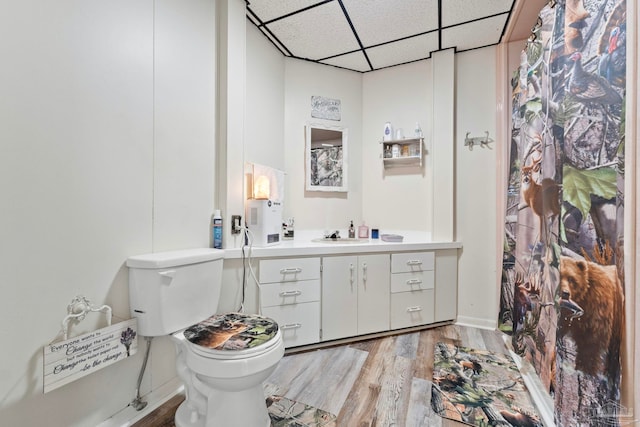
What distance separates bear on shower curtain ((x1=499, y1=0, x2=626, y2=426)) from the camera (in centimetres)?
85

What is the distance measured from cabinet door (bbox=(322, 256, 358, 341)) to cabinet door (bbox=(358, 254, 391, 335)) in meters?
0.05

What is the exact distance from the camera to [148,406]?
1.32 metres

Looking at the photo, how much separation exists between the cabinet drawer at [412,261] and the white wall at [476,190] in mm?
366

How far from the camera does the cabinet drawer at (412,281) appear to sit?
7.07ft

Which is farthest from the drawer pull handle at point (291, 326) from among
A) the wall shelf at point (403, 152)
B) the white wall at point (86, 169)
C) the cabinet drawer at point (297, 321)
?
the wall shelf at point (403, 152)

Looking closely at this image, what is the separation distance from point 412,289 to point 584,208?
144 cm

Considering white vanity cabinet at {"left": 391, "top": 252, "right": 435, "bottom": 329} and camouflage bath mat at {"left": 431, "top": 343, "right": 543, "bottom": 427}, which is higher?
white vanity cabinet at {"left": 391, "top": 252, "right": 435, "bottom": 329}

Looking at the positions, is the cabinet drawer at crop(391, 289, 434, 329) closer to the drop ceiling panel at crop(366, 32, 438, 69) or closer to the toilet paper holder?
the toilet paper holder

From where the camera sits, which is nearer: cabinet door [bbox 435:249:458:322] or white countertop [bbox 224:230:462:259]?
white countertop [bbox 224:230:462:259]

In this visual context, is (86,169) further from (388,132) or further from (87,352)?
(388,132)

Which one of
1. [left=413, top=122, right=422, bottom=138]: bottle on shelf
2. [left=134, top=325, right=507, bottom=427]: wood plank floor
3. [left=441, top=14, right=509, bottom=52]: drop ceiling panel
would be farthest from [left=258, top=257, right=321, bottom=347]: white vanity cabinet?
[left=441, top=14, right=509, bottom=52]: drop ceiling panel

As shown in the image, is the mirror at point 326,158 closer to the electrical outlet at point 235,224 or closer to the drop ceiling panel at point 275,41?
the drop ceiling panel at point 275,41

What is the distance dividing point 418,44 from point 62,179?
2.63 m

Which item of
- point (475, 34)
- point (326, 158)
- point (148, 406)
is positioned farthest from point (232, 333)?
point (475, 34)
